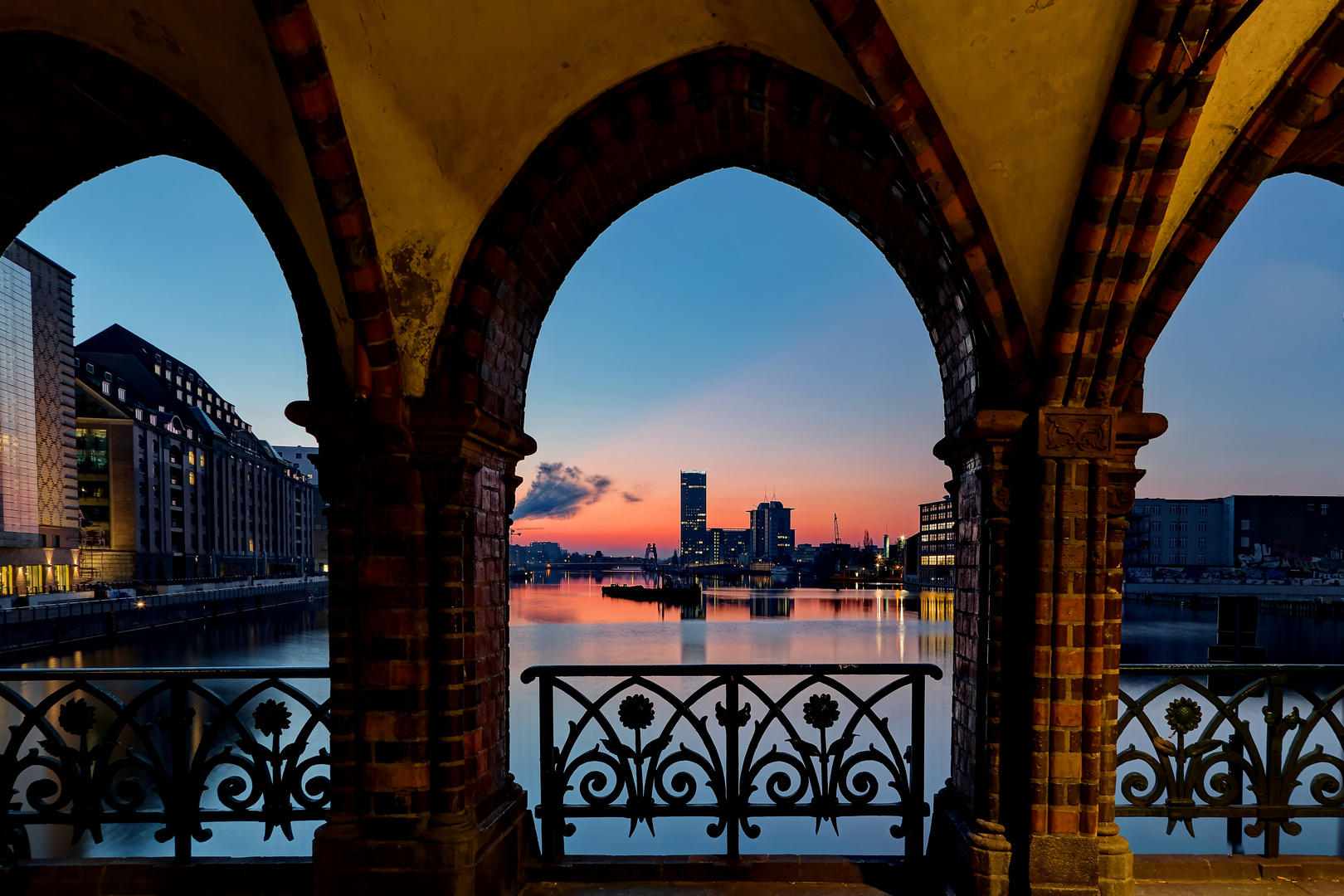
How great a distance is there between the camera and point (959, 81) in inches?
95.8

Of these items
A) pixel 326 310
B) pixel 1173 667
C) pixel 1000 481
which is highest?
pixel 326 310

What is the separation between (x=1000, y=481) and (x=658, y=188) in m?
2.17

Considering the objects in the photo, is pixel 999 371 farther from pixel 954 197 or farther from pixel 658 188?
pixel 658 188

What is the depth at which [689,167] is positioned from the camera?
3.33 metres

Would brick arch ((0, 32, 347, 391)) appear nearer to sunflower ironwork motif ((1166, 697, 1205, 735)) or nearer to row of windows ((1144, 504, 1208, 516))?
sunflower ironwork motif ((1166, 697, 1205, 735))

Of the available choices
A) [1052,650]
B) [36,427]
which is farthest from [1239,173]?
[36,427]

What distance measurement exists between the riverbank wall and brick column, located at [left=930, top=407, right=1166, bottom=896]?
1083 inches

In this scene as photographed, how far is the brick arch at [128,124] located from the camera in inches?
108

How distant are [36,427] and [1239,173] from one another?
42356 mm

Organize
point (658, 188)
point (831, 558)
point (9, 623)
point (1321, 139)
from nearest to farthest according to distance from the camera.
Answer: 1. point (1321, 139)
2. point (658, 188)
3. point (9, 623)
4. point (831, 558)

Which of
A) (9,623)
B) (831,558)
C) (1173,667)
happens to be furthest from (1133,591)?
(9,623)

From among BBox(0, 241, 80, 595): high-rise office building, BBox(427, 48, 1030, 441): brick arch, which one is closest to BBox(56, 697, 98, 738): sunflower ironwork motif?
BBox(427, 48, 1030, 441): brick arch

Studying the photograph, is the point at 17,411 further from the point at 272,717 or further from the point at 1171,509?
the point at 1171,509

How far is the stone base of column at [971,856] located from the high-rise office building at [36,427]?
38.4 m
